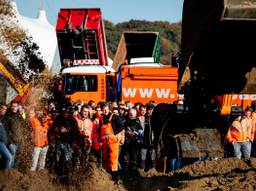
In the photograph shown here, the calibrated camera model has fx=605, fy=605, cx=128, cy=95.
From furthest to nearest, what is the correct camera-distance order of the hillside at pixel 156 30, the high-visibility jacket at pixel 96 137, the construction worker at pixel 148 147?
1. the hillside at pixel 156 30
2. the high-visibility jacket at pixel 96 137
3. the construction worker at pixel 148 147

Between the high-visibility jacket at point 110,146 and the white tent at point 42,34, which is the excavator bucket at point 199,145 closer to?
the high-visibility jacket at point 110,146

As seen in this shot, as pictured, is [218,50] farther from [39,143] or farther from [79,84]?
[79,84]

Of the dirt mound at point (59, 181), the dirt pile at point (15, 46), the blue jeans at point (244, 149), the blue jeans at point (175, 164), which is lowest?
the dirt mound at point (59, 181)

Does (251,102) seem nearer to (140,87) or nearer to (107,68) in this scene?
(140,87)

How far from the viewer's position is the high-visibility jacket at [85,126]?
44.0ft

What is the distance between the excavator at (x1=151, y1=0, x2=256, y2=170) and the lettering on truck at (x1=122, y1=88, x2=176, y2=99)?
747 cm

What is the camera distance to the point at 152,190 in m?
9.20

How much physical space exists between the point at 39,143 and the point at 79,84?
7.01m

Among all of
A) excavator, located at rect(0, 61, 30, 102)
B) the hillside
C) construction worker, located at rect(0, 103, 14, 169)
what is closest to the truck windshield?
excavator, located at rect(0, 61, 30, 102)

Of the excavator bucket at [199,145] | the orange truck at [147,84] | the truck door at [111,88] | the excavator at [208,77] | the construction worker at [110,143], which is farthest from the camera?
the truck door at [111,88]

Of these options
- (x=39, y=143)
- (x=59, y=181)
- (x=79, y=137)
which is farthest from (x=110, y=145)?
(x=59, y=181)

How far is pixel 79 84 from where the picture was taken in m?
19.5

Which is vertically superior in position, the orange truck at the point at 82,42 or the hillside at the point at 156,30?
the hillside at the point at 156,30

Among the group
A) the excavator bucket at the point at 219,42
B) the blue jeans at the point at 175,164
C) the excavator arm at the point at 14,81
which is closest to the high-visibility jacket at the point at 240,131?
the blue jeans at the point at 175,164
